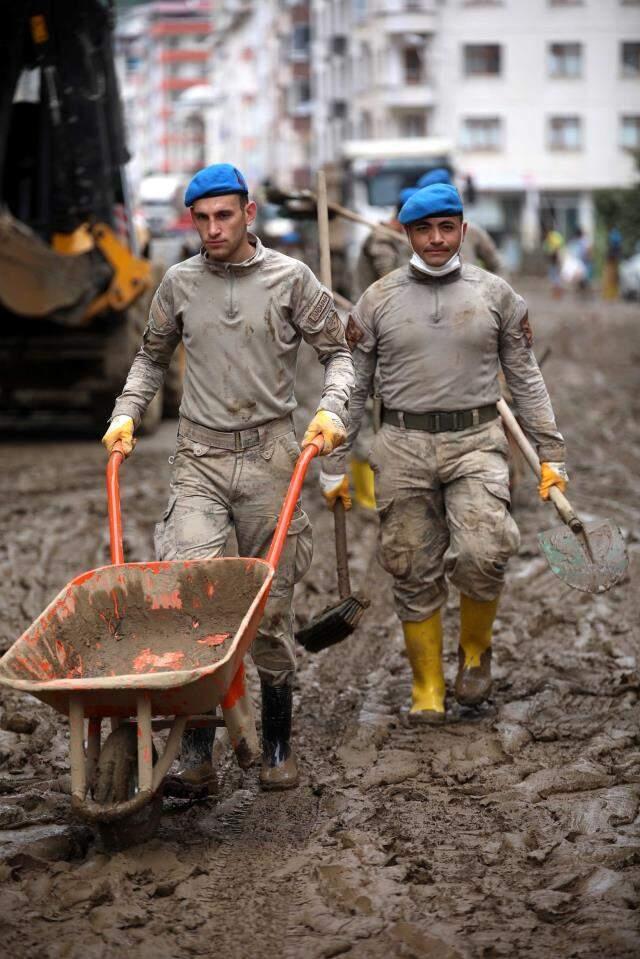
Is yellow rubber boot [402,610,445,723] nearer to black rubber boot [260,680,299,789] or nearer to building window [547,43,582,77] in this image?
black rubber boot [260,680,299,789]

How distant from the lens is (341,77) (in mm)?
77062

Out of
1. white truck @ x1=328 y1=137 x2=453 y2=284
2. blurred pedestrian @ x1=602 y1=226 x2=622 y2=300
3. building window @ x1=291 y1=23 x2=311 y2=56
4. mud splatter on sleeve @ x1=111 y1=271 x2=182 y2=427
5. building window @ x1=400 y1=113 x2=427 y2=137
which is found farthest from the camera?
building window @ x1=291 y1=23 x2=311 y2=56

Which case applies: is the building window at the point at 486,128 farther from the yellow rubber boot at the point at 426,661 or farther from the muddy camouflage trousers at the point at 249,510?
the muddy camouflage trousers at the point at 249,510

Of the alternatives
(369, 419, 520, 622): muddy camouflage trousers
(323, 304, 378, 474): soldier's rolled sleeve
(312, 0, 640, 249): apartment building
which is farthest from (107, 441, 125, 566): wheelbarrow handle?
(312, 0, 640, 249): apartment building

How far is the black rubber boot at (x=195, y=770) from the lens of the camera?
5434mm

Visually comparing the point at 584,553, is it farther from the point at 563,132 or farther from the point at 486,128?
the point at 563,132

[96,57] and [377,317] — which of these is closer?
[377,317]

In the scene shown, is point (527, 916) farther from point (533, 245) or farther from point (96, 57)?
point (533, 245)

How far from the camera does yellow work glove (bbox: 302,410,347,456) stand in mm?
5418

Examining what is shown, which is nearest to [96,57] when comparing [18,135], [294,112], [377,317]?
[18,135]

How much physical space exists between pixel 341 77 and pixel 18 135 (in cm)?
6550

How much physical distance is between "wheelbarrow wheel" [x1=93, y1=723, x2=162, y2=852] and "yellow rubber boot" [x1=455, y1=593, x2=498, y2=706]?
1.98 m

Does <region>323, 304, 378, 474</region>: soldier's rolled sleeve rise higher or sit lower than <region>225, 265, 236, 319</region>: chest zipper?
lower

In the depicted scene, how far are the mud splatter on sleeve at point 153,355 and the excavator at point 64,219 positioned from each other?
6.65 metres
